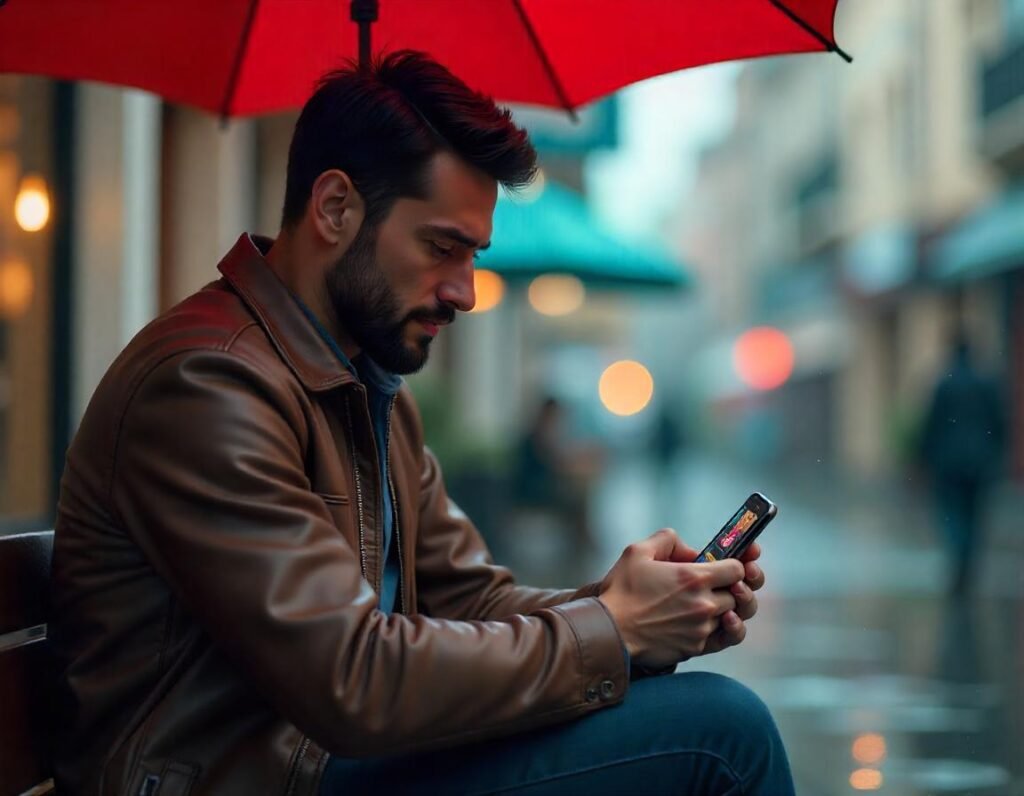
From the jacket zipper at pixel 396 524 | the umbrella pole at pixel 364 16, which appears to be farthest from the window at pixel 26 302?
the jacket zipper at pixel 396 524

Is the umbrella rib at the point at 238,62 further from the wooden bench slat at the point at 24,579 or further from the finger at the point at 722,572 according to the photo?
the finger at the point at 722,572

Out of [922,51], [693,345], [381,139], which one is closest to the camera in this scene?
[381,139]

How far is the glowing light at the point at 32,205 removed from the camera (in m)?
7.35

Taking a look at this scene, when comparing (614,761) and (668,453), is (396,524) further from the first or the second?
(668,453)

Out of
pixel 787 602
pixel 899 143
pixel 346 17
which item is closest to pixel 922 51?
pixel 899 143

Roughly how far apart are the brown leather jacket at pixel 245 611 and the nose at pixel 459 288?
0.25 meters

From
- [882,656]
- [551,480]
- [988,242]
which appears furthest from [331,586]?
[988,242]

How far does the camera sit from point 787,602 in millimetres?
11430

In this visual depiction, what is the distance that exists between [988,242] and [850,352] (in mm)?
16952

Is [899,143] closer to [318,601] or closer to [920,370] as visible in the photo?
[920,370]

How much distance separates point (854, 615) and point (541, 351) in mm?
51427

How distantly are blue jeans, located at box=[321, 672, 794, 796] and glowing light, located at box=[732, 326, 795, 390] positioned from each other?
55.7 m

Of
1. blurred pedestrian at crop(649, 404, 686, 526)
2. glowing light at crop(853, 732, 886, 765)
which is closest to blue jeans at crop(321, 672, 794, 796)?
glowing light at crop(853, 732, 886, 765)

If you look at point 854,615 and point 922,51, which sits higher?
point 922,51
